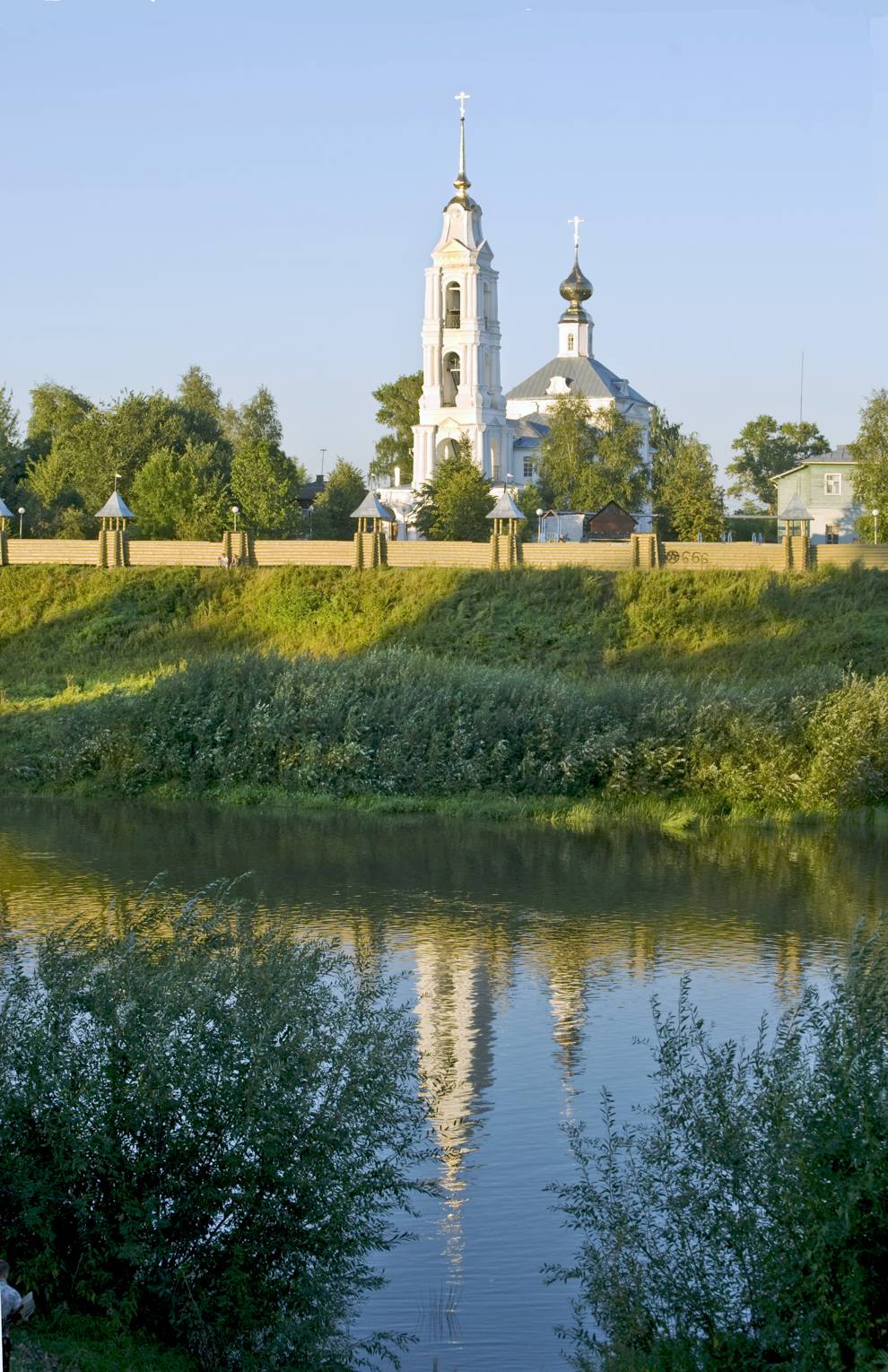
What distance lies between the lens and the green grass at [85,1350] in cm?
927

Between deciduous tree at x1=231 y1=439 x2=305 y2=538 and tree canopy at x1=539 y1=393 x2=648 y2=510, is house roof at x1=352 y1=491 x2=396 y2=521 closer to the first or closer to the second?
deciduous tree at x1=231 y1=439 x2=305 y2=538

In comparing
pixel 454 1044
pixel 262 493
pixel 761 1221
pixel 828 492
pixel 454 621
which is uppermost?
pixel 828 492

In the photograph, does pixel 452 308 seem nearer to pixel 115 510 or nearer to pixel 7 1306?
pixel 115 510

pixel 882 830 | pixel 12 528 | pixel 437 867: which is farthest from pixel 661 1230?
pixel 12 528

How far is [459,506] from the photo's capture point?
66.8 m

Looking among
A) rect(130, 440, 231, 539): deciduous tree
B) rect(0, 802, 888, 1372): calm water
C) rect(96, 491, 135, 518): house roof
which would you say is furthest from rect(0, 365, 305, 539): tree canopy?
rect(0, 802, 888, 1372): calm water

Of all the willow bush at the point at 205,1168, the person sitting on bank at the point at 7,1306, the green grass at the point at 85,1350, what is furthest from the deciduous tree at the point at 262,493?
the person sitting on bank at the point at 7,1306

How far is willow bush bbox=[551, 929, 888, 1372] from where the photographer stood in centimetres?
934

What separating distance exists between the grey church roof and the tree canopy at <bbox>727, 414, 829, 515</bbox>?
363 inches

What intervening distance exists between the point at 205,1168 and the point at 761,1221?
3432 millimetres

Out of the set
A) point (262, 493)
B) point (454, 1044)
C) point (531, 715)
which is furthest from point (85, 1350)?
point (262, 493)

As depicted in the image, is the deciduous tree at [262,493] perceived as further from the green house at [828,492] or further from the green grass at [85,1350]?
the green grass at [85,1350]

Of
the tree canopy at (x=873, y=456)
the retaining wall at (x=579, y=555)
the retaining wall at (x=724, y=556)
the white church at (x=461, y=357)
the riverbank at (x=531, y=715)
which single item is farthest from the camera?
the white church at (x=461, y=357)

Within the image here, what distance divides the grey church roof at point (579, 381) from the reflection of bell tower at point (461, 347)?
1290 cm
